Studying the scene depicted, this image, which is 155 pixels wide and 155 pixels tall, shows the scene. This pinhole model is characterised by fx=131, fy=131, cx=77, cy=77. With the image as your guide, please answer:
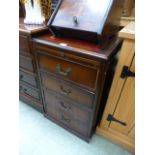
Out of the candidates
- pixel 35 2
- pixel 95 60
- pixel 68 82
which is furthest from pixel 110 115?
pixel 35 2

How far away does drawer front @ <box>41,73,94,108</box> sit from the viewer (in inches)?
34.9

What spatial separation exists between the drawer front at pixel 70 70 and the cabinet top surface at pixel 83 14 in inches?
8.7

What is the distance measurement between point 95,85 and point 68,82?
0.21 metres

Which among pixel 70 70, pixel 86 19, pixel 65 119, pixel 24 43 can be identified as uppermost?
pixel 86 19

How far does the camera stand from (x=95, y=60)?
0.71 metres

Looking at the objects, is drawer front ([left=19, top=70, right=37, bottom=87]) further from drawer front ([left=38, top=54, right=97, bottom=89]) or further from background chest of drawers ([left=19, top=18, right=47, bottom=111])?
drawer front ([left=38, top=54, right=97, bottom=89])

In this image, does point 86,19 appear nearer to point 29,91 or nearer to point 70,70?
point 70,70

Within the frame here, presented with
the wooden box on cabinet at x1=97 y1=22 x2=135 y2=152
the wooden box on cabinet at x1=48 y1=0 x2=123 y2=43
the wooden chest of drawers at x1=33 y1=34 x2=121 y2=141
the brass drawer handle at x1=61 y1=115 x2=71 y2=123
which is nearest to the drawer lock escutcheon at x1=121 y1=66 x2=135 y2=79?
the wooden box on cabinet at x1=97 y1=22 x2=135 y2=152

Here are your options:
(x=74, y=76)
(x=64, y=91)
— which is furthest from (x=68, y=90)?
(x=74, y=76)

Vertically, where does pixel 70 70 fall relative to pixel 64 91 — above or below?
above

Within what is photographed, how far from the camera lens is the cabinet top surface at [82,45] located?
718 mm

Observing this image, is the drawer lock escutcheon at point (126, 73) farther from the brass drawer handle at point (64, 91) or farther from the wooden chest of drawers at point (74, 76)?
the brass drawer handle at point (64, 91)

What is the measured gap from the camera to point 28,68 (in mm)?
1120

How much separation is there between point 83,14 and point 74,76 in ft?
1.27
